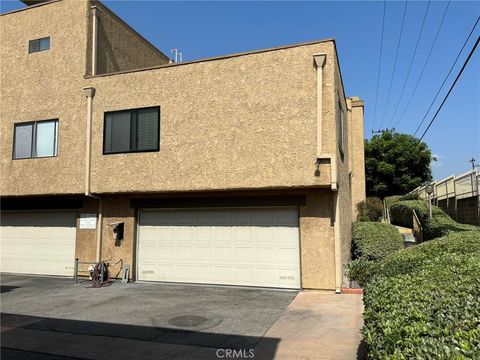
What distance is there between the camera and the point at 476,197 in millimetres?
15258

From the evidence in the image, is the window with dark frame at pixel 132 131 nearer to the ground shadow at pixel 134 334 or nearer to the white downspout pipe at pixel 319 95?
the white downspout pipe at pixel 319 95

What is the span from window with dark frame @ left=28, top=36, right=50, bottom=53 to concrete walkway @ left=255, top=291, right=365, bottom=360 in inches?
444

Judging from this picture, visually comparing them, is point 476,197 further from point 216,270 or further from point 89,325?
point 89,325

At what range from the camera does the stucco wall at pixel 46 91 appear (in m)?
13.0

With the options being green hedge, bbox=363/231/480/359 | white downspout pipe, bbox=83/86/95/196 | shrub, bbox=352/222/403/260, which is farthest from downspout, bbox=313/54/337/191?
white downspout pipe, bbox=83/86/95/196

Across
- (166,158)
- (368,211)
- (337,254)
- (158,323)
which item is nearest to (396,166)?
(368,211)

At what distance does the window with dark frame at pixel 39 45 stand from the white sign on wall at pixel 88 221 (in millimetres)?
5646

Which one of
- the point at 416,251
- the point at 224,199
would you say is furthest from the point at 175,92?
the point at 416,251

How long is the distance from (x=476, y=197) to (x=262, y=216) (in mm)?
8596

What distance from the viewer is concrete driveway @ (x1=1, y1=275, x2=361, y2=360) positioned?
6.33m

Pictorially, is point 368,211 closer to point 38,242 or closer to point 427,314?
point 38,242

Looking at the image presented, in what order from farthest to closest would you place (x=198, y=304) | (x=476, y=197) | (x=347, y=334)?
(x=476, y=197) < (x=198, y=304) < (x=347, y=334)

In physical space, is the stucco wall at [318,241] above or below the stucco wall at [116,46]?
below

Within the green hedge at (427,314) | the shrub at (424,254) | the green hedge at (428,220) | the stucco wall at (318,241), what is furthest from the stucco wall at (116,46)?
the green hedge at (428,220)
